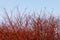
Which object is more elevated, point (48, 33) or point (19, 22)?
point (19, 22)

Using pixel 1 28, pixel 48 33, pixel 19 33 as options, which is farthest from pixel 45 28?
pixel 1 28

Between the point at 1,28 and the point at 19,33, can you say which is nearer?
the point at 19,33

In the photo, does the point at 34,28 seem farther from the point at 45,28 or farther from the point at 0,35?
the point at 0,35

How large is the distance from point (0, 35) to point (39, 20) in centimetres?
121

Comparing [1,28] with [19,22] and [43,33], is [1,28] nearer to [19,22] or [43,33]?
[19,22]

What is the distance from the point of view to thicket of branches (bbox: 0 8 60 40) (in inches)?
266

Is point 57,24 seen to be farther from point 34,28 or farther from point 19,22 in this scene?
point 19,22

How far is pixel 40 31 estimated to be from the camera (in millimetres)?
7070

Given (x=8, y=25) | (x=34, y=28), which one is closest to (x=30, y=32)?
(x=34, y=28)

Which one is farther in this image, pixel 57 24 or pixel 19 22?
pixel 57 24

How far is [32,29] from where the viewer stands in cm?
712

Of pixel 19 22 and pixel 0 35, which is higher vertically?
pixel 19 22

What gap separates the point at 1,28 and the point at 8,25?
313 millimetres

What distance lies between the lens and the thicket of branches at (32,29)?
6758mm
